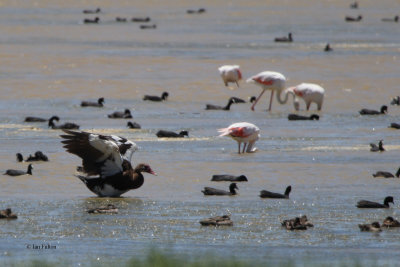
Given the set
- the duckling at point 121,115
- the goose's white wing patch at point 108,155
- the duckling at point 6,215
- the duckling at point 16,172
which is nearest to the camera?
the duckling at point 6,215

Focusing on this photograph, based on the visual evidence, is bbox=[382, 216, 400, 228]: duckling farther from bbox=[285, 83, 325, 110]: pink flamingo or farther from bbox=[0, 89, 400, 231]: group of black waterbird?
bbox=[285, 83, 325, 110]: pink flamingo

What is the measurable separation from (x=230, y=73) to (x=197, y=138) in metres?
8.25

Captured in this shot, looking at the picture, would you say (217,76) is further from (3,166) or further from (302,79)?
(3,166)

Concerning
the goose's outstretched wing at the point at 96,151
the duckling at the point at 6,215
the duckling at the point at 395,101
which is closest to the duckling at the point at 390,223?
the goose's outstretched wing at the point at 96,151

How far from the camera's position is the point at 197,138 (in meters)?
21.7

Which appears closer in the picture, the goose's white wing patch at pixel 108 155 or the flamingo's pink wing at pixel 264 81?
the goose's white wing patch at pixel 108 155

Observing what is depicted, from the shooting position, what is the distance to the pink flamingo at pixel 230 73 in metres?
29.7

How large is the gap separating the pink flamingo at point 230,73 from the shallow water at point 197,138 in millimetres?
326

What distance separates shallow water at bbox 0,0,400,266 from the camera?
1284cm

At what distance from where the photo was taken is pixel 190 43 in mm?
40531

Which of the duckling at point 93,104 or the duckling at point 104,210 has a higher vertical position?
the duckling at point 93,104

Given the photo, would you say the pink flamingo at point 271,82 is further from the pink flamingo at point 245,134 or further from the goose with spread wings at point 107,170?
the goose with spread wings at point 107,170

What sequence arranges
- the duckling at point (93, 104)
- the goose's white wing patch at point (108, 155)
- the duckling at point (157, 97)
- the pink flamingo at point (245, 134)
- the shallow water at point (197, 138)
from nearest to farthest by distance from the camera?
the shallow water at point (197, 138) → the goose's white wing patch at point (108, 155) → the pink flamingo at point (245, 134) → the duckling at point (93, 104) → the duckling at point (157, 97)

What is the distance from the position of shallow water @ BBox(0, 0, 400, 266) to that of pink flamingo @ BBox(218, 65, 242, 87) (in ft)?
1.07
